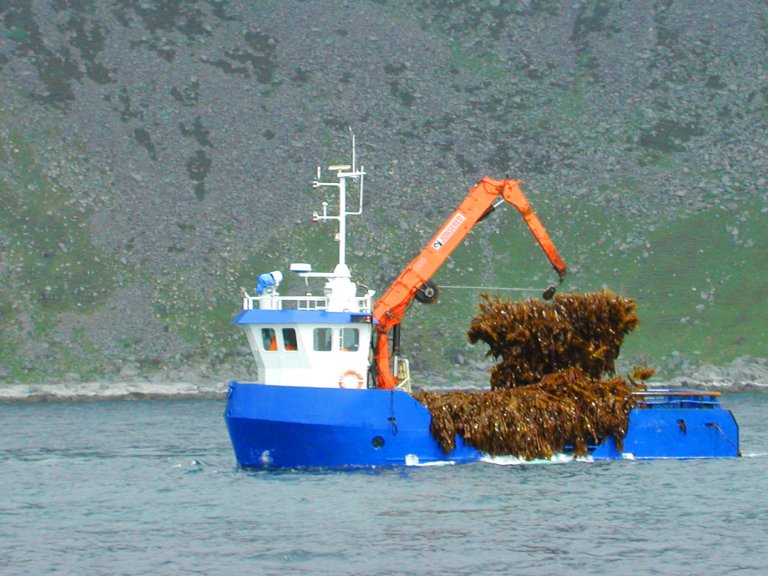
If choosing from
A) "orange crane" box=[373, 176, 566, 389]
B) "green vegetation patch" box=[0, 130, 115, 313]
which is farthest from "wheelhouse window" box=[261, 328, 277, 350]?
"green vegetation patch" box=[0, 130, 115, 313]

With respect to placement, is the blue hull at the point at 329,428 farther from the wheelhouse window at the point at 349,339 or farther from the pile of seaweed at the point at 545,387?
the wheelhouse window at the point at 349,339

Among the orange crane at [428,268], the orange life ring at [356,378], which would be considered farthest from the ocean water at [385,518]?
the orange crane at [428,268]

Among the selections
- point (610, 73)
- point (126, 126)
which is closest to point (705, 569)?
point (126, 126)

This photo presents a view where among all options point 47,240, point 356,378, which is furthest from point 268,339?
point 47,240

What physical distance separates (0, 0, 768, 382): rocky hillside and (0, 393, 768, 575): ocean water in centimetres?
3985

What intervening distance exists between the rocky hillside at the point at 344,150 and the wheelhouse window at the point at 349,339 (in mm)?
43417

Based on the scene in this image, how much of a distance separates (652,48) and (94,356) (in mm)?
50230

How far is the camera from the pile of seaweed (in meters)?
37.6

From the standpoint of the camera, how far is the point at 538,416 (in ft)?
125

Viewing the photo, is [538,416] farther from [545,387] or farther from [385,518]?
[385,518]

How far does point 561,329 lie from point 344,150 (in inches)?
2233

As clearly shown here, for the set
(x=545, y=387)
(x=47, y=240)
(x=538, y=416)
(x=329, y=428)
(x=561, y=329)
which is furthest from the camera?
(x=47, y=240)

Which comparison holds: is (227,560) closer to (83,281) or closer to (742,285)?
(83,281)

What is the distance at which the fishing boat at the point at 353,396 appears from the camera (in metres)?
35.8
